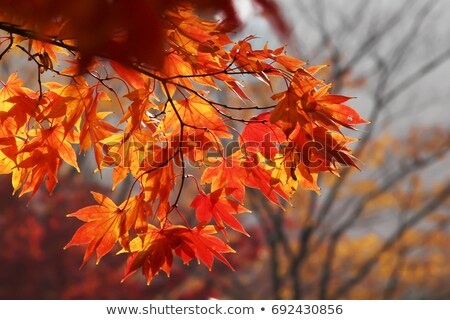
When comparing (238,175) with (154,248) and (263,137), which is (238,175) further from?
(154,248)

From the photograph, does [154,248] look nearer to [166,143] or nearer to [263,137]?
[166,143]

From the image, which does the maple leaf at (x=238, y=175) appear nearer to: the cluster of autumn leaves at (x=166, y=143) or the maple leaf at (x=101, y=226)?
the cluster of autumn leaves at (x=166, y=143)

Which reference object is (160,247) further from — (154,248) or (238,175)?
(238,175)

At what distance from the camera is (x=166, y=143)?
1.27 meters

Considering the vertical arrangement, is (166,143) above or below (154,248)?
above

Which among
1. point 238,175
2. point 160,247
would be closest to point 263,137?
point 238,175

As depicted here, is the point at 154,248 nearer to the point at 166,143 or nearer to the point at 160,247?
the point at 160,247

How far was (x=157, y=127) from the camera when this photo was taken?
1.29 m

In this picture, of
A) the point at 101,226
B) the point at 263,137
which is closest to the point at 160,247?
the point at 101,226

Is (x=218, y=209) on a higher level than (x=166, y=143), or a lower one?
lower

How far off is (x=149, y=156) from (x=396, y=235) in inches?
271

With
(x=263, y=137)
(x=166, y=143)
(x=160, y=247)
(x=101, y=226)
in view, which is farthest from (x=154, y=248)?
(x=263, y=137)

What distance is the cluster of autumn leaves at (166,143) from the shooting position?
116cm

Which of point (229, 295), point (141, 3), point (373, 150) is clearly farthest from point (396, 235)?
point (141, 3)
